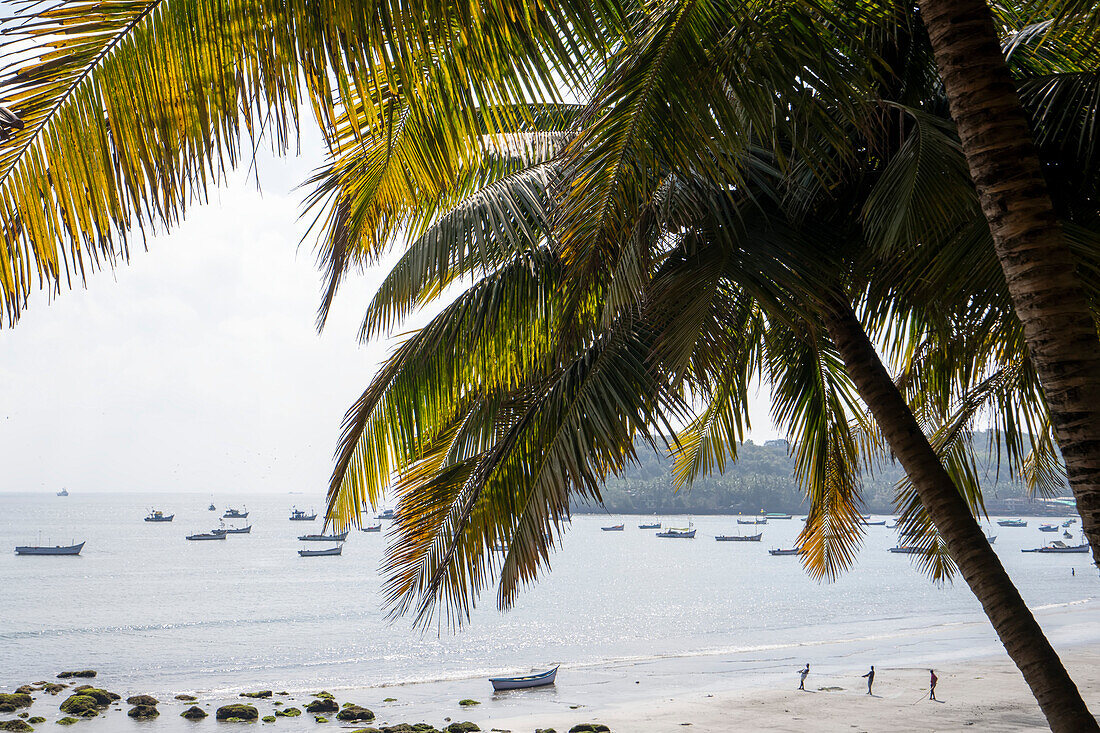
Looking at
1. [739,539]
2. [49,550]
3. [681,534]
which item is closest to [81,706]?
[49,550]

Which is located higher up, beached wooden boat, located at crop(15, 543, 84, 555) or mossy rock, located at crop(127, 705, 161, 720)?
mossy rock, located at crop(127, 705, 161, 720)

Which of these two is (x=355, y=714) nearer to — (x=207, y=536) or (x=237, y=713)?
(x=237, y=713)

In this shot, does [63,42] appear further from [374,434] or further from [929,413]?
[929,413]

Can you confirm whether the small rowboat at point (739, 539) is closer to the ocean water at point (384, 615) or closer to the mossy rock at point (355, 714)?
the ocean water at point (384, 615)

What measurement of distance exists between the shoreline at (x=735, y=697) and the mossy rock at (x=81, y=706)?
438 mm

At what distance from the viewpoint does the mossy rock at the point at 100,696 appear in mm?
27578

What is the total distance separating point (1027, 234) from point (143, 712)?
29.0 meters

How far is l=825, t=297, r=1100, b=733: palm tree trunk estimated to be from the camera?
394 cm

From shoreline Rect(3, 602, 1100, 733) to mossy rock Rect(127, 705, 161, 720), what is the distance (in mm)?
268

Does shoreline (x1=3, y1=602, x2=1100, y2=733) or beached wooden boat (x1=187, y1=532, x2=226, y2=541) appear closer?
shoreline (x1=3, y1=602, x2=1100, y2=733)

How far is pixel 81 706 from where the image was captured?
2647 centimetres

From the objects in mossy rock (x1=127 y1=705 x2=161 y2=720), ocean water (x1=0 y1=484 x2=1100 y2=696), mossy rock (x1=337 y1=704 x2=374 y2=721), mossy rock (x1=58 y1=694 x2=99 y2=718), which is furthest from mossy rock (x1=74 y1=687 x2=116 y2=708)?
mossy rock (x1=337 y1=704 x2=374 y2=721)

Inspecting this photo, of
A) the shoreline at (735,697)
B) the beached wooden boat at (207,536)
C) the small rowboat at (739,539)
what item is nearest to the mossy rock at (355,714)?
the shoreline at (735,697)

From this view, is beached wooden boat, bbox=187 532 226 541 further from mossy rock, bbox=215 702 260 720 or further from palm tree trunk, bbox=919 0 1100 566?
palm tree trunk, bbox=919 0 1100 566
